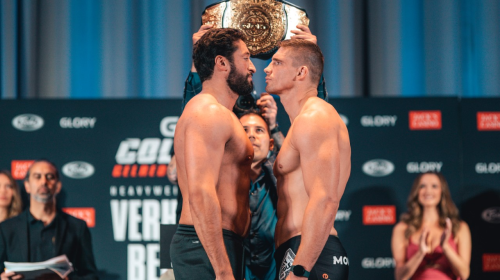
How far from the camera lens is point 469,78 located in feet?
18.5

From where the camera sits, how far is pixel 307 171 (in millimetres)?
2262

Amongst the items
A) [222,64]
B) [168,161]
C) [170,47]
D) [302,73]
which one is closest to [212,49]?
[222,64]

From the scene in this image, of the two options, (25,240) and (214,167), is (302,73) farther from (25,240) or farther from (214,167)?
(25,240)

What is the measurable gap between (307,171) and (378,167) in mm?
2226

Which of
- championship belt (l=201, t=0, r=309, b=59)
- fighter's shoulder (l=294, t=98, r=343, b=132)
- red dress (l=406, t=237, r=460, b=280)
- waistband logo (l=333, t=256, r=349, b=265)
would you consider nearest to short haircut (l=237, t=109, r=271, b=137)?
championship belt (l=201, t=0, r=309, b=59)

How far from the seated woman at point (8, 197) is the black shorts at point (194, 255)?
7.34 feet

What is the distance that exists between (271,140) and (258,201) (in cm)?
41

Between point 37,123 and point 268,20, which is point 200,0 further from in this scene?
point 268,20

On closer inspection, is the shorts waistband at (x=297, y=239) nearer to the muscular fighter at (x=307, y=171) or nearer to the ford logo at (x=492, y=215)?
the muscular fighter at (x=307, y=171)

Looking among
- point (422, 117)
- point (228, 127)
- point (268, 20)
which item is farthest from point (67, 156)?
point (422, 117)

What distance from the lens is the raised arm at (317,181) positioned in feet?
7.21

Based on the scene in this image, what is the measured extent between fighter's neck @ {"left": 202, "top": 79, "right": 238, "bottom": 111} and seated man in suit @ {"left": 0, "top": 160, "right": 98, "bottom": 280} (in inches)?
81.1

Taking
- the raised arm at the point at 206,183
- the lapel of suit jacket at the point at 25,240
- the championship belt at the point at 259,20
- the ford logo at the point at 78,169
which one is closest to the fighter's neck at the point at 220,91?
Answer: the raised arm at the point at 206,183

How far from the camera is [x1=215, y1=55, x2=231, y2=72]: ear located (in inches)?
99.7
